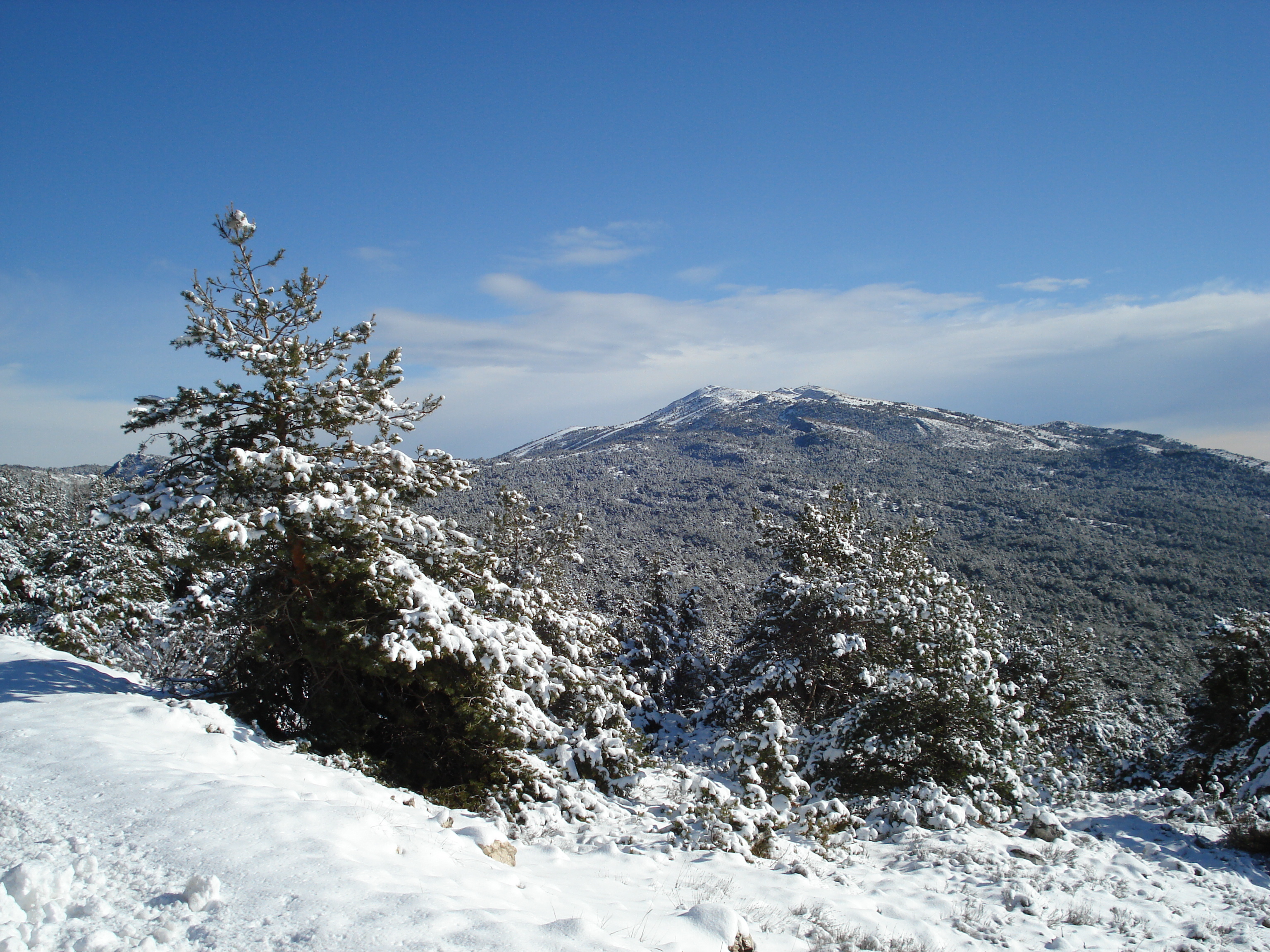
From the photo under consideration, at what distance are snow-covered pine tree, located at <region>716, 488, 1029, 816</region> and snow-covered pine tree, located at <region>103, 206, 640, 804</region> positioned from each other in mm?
3875

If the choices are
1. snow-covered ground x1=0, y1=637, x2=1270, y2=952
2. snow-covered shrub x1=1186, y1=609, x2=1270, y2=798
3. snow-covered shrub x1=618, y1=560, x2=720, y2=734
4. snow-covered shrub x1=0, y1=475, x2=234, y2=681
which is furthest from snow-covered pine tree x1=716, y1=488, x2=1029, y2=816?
snow-covered shrub x1=0, y1=475, x2=234, y2=681

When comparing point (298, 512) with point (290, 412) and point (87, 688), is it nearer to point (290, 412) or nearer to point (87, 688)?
point (290, 412)

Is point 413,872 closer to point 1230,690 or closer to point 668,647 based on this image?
point 1230,690

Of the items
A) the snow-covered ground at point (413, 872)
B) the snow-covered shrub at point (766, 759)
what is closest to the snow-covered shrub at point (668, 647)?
the snow-covered shrub at point (766, 759)

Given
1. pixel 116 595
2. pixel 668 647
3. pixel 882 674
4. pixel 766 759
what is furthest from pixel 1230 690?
pixel 116 595

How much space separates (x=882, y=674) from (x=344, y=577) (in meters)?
9.53

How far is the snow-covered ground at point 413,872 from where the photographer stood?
11.2ft

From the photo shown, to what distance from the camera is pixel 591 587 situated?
91.4m

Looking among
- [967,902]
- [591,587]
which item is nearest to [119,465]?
[967,902]

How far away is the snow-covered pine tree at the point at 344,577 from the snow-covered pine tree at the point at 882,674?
153 inches

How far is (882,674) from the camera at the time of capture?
38.0 feet

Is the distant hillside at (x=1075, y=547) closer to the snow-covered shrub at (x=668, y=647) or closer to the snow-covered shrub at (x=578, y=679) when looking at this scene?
the snow-covered shrub at (x=668, y=647)

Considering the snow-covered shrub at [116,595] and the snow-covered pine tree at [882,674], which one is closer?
the snow-covered shrub at [116,595]

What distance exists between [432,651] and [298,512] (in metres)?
2.09
